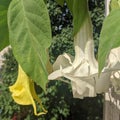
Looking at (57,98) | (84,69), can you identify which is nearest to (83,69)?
(84,69)

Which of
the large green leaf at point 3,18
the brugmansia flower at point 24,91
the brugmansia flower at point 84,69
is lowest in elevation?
the brugmansia flower at point 24,91

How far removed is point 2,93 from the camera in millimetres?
2152

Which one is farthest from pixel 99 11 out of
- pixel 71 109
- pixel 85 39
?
pixel 85 39

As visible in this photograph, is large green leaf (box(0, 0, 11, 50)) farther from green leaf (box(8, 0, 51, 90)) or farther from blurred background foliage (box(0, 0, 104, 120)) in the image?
blurred background foliage (box(0, 0, 104, 120))

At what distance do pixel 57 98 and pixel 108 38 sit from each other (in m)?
1.86

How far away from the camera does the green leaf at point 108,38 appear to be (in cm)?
27

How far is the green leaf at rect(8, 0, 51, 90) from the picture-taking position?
28cm

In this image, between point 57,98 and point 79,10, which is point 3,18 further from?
point 57,98

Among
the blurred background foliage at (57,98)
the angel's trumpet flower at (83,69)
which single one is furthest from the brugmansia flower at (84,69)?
the blurred background foliage at (57,98)

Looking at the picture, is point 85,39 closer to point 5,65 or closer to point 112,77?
point 112,77

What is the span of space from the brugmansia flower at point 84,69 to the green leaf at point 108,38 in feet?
0.20

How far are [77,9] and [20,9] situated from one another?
0.06 m

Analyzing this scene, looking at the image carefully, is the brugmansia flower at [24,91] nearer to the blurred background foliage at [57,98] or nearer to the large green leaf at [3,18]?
the large green leaf at [3,18]

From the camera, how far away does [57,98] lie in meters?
2.12
